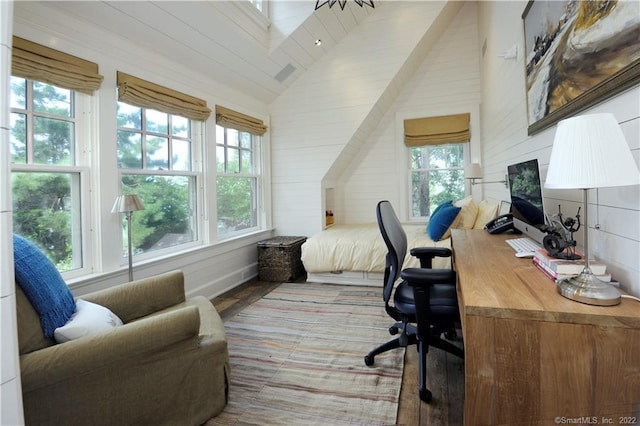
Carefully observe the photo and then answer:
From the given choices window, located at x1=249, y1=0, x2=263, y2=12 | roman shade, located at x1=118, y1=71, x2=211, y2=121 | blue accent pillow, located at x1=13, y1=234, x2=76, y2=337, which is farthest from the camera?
window, located at x1=249, y1=0, x2=263, y2=12

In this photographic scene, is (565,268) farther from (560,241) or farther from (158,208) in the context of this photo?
(158,208)

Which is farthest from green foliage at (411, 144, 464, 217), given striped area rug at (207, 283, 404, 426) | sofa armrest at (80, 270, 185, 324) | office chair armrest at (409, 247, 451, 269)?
sofa armrest at (80, 270, 185, 324)

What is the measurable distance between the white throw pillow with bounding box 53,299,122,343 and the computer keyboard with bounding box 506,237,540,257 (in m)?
1.98

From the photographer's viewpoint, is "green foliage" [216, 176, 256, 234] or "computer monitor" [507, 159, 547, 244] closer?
"computer monitor" [507, 159, 547, 244]

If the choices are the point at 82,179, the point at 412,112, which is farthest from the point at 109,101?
the point at 412,112

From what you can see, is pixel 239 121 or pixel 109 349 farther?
pixel 239 121

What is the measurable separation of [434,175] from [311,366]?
3.72 m

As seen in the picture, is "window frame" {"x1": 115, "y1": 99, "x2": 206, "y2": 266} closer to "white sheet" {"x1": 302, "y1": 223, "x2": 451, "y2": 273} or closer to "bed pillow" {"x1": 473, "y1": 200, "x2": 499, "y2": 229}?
"white sheet" {"x1": 302, "y1": 223, "x2": 451, "y2": 273}

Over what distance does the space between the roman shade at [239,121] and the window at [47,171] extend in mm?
1532

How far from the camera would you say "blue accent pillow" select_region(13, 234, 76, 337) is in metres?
1.31

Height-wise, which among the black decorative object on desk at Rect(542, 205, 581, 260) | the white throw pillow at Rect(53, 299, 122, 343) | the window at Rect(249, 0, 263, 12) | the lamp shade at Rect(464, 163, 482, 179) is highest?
the window at Rect(249, 0, 263, 12)

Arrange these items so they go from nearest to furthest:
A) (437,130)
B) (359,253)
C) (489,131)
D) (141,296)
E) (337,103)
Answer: (141,296)
(359,253)
(489,131)
(337,103)
(437,130)

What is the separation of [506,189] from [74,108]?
365 cm

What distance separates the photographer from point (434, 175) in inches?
192
